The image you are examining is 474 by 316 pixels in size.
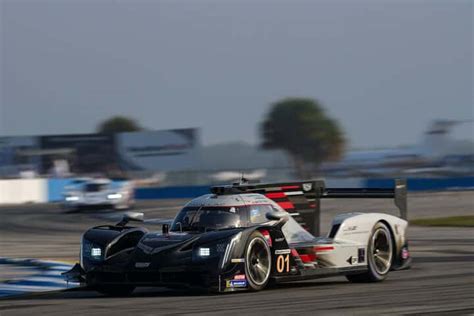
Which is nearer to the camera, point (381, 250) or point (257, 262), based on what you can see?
point (257, 262)

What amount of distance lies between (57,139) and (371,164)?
855 inches

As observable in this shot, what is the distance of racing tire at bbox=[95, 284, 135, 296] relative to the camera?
36.2 ft

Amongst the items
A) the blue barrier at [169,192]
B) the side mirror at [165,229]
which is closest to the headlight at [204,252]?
the side mirror at [165,229]

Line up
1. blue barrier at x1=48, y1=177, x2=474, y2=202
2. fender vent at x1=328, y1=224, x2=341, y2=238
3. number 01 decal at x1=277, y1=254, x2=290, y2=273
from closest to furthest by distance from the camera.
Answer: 1. number 01 decal at x1=277, y1=254, x2=290, y2=273
2. fender vent at x1=328, y1=224, x2=341, y2=238
3. blue barrier at x1=48, y1=177, x2=474, y2=202

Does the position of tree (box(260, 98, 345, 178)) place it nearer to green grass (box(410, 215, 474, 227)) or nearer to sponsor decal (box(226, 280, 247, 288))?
green grass (box(410, 215, 474, 227))

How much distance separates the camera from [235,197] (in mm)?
11648

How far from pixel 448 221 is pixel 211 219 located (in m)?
20.0

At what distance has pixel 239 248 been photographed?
10688 mm

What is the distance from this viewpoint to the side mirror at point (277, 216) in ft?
37.1

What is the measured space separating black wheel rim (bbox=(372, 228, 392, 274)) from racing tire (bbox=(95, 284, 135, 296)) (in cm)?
326

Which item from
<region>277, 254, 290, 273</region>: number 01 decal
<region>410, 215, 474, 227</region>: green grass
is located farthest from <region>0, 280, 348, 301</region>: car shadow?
<region>410, 215, 474, 227</region>: green grass

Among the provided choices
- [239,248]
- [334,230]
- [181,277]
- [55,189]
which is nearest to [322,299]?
[239,248]

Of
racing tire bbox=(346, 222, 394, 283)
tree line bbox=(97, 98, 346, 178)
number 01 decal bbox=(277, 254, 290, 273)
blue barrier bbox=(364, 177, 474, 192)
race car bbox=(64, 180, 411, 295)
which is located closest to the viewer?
race car bbox=(64, 180, 411, 295)

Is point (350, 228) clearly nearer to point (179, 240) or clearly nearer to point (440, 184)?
point (179, 240)
